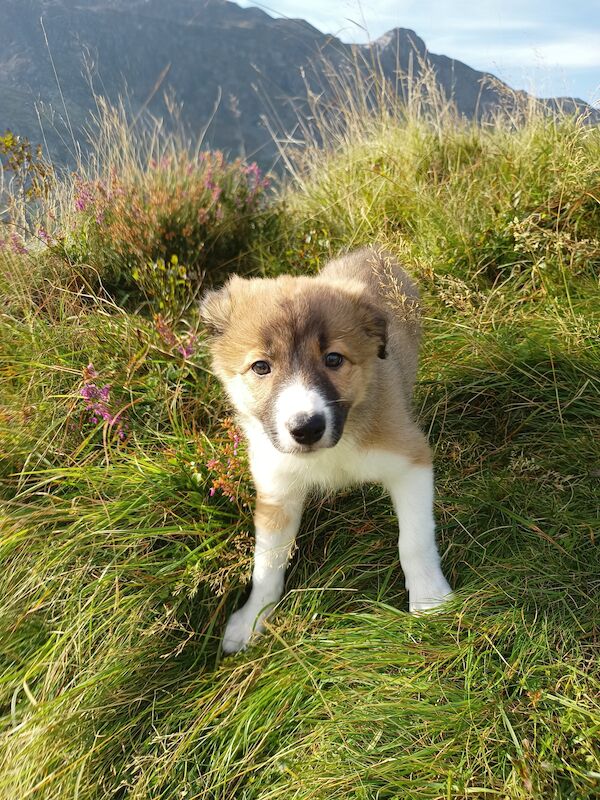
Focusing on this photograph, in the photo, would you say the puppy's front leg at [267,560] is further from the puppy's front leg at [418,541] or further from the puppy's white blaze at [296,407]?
the puppy's white blaze at [296,407]

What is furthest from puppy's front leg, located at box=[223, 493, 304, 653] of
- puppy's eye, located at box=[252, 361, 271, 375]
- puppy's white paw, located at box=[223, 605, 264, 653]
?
puppy's eye, located at box=[252, 361, 271, 375]

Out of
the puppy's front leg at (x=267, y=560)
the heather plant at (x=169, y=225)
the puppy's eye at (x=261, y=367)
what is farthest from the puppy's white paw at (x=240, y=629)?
the heather plant at (x=169, y=225)

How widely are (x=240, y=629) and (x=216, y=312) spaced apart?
131 cm

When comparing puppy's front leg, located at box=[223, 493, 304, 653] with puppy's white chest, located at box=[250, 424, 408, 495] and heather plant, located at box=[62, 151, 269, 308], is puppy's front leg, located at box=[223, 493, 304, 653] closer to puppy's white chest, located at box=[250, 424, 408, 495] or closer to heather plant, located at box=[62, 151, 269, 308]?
puppy's white chest, located at box=[250, 424, 408, 495]

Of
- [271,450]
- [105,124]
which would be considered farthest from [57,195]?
[271,450]

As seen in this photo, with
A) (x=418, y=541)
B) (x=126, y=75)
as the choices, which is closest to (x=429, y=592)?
(x=418, y=541)

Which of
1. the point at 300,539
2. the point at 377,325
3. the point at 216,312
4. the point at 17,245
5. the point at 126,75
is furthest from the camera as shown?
the point at 126,75

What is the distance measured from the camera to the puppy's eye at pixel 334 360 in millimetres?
2418

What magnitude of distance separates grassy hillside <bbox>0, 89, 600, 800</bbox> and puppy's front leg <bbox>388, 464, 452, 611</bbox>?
12 centimetres

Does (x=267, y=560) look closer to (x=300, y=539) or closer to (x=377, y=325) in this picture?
(x=300, y=539)

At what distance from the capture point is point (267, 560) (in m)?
2.82

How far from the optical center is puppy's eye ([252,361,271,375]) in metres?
2.44

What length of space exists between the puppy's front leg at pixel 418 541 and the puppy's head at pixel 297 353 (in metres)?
0.42

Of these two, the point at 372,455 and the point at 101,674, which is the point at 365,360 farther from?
the point at 101,674
